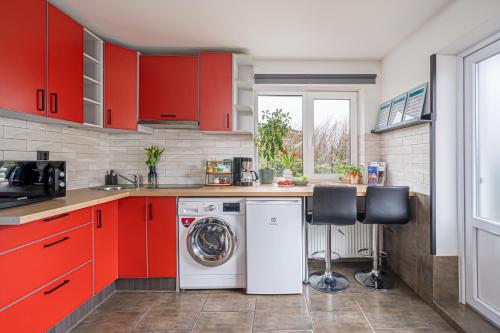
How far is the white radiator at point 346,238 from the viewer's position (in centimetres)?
304

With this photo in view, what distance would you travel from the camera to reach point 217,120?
9.00ft

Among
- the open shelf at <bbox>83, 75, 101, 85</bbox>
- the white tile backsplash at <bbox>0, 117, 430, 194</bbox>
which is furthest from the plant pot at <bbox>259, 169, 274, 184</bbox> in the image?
the open shelf at <bbox>83, 75, 101, 85</bbox>

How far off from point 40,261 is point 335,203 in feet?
6.97

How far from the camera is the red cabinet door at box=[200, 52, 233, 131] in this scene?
272 centimetres

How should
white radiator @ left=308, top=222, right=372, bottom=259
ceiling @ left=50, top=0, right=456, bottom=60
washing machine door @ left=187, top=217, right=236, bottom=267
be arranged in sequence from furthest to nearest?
white radiator @ left=308, top=222, right=372, bottom=259, washing machine door @ left=187, top=217, right=236, bottom=267, ceiling @ left=50, top=0, right=456, bottom=60

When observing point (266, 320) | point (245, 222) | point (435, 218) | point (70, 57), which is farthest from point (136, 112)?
point (435, 218)

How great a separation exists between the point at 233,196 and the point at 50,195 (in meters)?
1.36

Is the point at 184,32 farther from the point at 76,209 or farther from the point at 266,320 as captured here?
the point at 266,320

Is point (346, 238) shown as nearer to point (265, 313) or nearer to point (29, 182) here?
point (265, 313)

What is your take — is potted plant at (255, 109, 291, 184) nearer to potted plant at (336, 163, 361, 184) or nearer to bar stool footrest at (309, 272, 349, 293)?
potted plant at (336, 163, 361, 184)

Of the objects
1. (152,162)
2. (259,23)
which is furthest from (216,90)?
(152,162)

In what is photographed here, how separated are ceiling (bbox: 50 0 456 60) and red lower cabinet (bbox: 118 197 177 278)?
1.54 m

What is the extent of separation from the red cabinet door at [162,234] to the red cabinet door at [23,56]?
111 centimetres

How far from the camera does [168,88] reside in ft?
9.00
